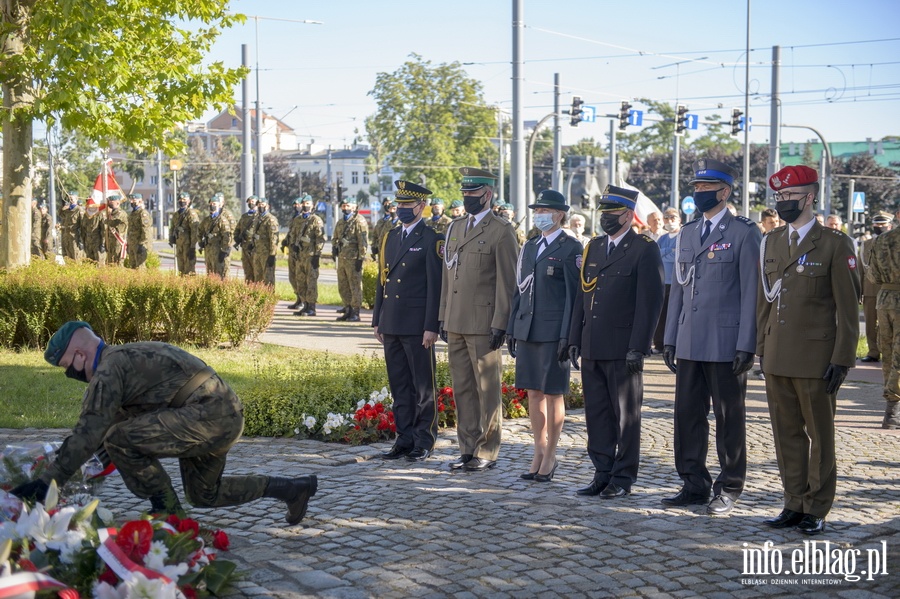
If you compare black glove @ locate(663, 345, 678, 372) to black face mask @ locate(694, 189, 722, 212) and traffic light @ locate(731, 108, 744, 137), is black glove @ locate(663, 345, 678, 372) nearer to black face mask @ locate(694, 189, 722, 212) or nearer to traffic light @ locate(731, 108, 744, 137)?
black face mask @ locate(694, 189, 722, 212)

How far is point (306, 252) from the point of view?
20.9 metres

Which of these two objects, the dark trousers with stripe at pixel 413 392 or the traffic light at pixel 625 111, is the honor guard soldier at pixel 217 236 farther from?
the traffic light at pixel 625 111

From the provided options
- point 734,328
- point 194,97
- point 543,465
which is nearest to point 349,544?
point 543,465

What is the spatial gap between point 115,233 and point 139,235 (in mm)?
1464

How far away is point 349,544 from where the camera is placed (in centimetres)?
625

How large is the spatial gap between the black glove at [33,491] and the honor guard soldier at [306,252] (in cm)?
1538

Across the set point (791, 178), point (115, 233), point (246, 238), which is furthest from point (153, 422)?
point (115, 233)

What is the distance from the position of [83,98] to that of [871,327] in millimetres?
11560

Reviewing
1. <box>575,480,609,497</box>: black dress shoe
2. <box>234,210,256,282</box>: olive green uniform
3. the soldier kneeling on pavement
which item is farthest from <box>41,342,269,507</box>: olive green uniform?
<box>234,210,256,282</box>: olive green uniform

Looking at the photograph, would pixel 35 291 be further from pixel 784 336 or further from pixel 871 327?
pixel 871 327

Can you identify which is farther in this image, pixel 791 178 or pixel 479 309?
pixel 479 309

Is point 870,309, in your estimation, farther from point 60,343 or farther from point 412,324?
point 60,343

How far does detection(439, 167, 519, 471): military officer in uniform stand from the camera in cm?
844

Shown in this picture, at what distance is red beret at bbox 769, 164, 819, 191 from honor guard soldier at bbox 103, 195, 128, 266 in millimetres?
21522
